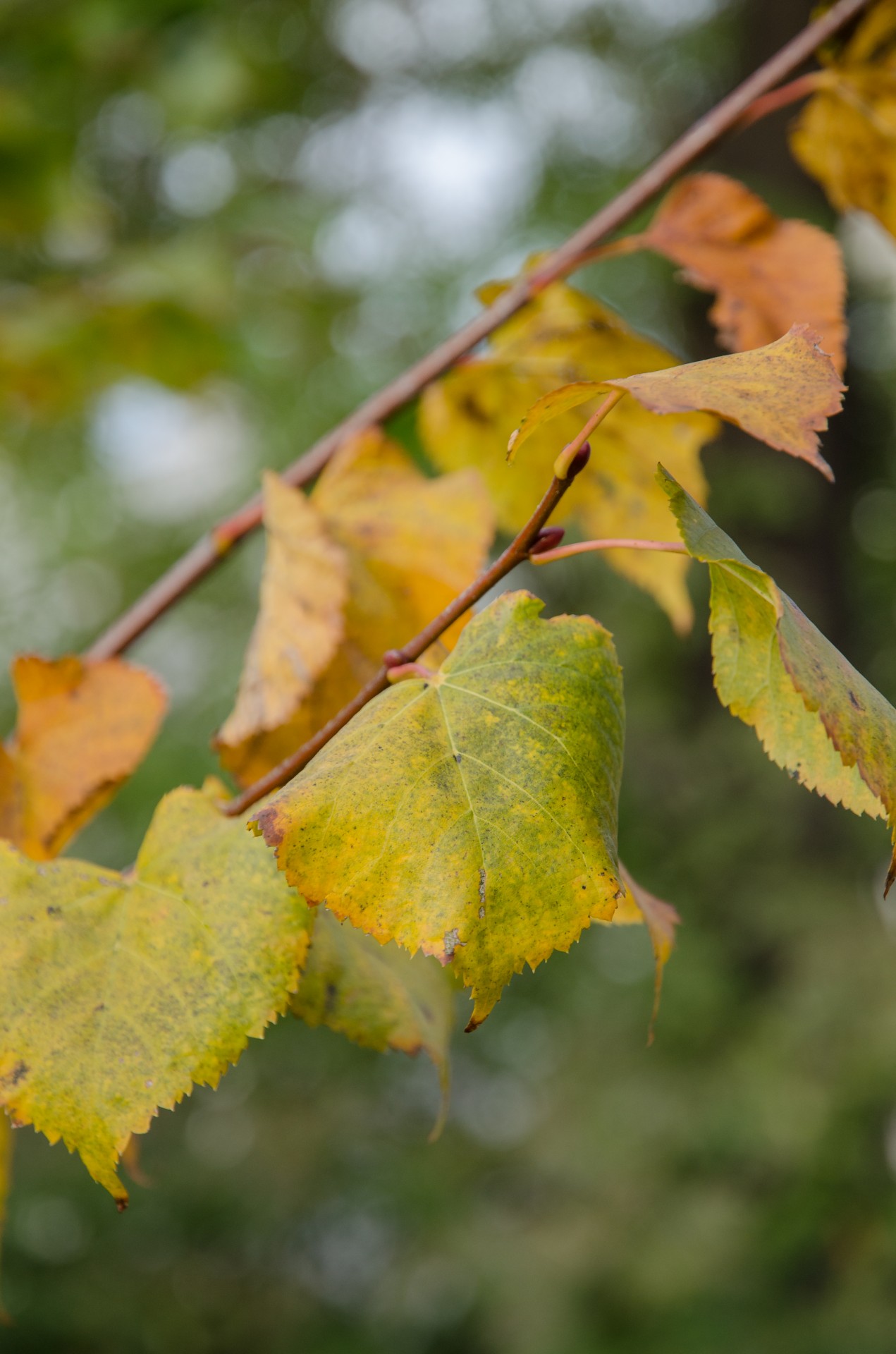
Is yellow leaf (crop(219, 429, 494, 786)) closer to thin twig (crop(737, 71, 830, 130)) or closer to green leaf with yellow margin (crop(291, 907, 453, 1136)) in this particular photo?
green leaf with yellow margin (crop(291, 907, 453, 1136))

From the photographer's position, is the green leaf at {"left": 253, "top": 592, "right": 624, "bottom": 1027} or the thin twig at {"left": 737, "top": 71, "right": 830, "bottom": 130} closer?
the green leaf at {"left": 253, "top": 592, "right": 624, "bottom": 1027}

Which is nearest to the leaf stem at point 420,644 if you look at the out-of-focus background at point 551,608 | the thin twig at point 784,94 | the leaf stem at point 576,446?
the leaf stem at point 576,446

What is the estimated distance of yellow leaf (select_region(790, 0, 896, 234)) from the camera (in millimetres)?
438

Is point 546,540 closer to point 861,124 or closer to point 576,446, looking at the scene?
point 576,446

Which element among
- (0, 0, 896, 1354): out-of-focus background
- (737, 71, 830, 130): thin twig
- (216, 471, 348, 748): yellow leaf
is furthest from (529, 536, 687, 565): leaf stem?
(0, 0, 896, 1354): out-of-focus background

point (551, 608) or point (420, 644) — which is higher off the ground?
point (420, 644)

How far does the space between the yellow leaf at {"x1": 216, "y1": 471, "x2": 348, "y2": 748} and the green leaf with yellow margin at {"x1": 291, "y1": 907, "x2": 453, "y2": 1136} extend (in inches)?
3.1

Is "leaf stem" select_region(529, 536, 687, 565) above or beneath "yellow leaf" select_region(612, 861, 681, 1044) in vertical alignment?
above

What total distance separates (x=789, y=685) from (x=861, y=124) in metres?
0.33

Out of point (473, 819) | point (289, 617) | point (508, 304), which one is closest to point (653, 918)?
point (473, 819)

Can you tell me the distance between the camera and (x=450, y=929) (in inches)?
9.6

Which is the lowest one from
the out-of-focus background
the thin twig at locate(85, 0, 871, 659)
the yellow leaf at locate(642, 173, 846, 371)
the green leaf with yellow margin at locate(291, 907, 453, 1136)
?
the out-of-focus background

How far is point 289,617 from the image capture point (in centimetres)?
38

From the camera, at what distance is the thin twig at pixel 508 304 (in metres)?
0.44
